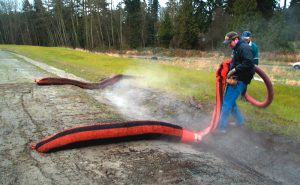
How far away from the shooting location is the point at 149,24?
213ft

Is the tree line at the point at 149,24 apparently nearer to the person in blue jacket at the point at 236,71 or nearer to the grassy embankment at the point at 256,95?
the grassy embankment at the point at 256,95

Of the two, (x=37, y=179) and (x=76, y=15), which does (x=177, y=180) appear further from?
(x=76, y=15)

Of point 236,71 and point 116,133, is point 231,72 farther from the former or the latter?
point 116,133

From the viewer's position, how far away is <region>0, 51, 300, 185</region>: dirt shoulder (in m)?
4.03

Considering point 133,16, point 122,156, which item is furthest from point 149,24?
point 122,156

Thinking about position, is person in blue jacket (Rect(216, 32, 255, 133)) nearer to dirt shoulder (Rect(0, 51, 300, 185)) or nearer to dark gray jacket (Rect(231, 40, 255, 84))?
dark gray jacket (Rect(231, 40, 255, 84))

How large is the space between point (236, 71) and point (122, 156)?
306cm

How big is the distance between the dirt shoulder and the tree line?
2774 centimetres

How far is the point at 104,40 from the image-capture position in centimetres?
→ 6625

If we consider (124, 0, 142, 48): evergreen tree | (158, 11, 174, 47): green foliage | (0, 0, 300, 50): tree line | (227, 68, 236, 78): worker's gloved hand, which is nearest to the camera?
(227, 68, 236, 78): worker's gloved hand

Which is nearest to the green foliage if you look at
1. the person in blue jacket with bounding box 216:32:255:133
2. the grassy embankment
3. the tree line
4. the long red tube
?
the tree line

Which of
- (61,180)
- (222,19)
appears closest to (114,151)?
(61,180)

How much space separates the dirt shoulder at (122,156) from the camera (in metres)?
4.03

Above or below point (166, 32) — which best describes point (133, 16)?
above
